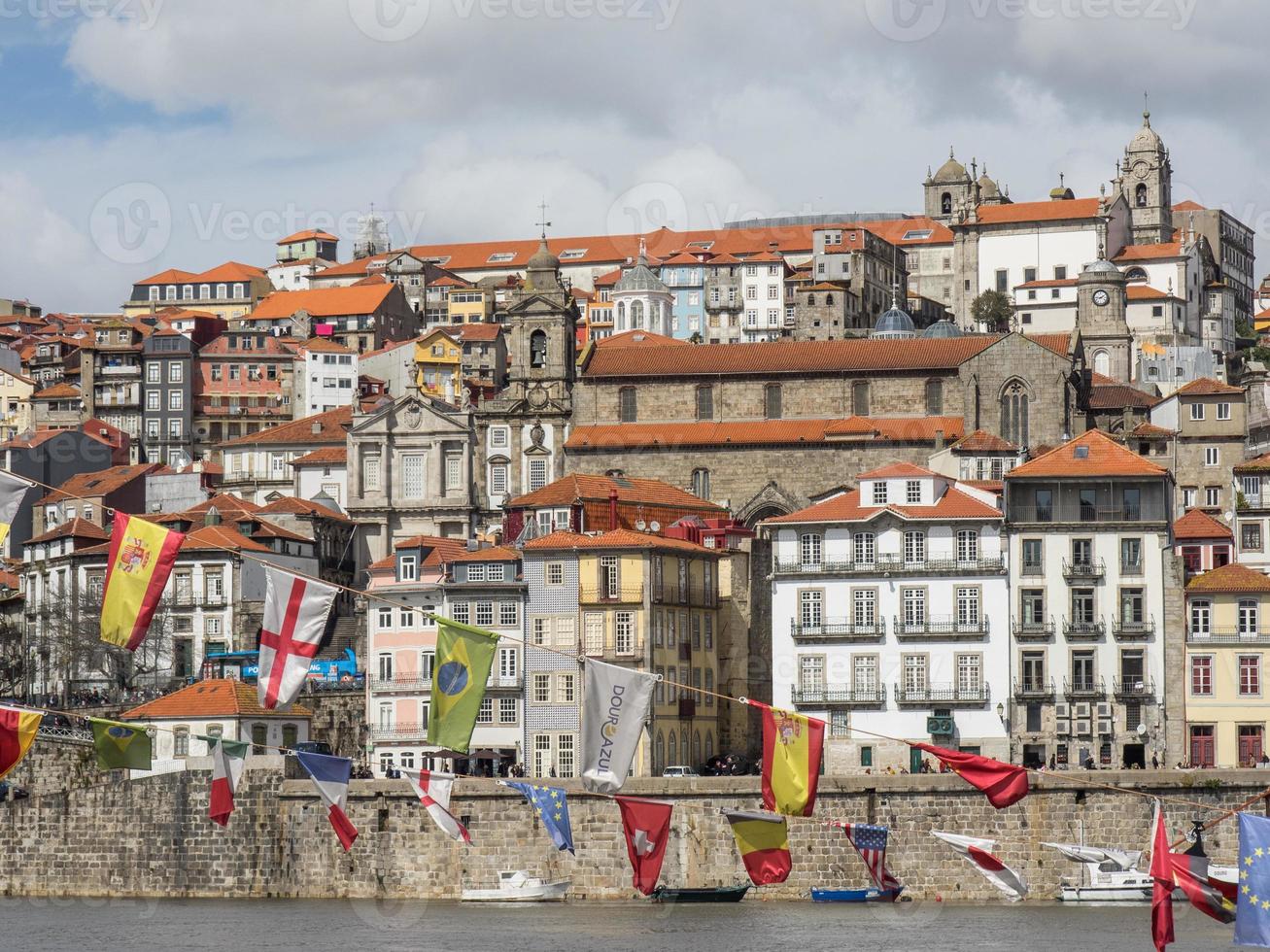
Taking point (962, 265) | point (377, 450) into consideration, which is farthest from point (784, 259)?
point (377, 450)

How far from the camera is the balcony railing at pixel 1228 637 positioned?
71062mm

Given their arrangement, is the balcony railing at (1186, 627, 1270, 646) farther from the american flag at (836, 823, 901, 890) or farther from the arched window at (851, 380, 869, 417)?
the arched window at (851, 380, 869, 417)

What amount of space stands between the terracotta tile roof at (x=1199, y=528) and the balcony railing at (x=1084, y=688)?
1281 cm

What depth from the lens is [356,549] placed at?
336 ft

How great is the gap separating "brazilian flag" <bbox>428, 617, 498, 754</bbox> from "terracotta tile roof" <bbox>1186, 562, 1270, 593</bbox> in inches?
1447

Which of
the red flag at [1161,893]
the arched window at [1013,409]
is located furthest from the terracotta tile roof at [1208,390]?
the red flag at [1161,893]

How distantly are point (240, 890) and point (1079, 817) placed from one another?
21.7 meters

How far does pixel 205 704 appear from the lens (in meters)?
73.4

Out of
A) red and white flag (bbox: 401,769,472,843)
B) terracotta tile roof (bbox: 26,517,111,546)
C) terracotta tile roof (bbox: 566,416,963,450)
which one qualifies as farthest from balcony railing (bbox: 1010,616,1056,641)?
terracotta tile roof (bbox: 26,517,111,546)

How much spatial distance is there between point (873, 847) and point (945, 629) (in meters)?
12.5

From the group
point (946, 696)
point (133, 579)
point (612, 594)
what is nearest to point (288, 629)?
point (133, 579)

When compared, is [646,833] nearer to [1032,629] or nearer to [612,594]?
[1032,629]

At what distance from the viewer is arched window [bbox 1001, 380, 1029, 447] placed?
338 ft

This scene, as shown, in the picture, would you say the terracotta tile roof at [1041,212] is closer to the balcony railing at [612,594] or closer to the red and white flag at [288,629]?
the balcony railing at [612,594]
